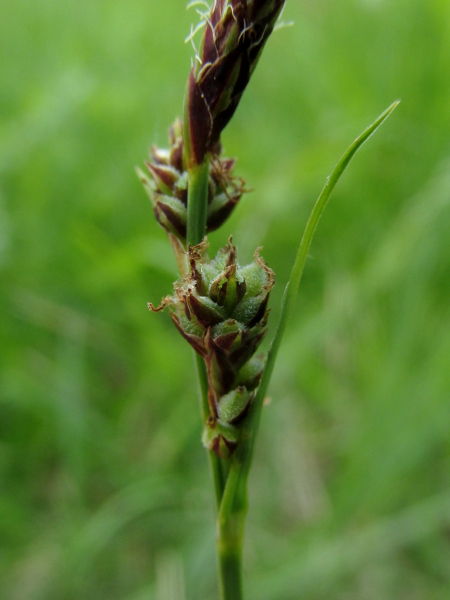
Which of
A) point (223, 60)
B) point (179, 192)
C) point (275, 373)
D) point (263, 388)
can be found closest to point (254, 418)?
point (263, 388)

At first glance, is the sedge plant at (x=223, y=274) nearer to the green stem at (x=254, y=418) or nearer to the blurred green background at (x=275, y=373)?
Answer: the green stem at (x=254, y=418)

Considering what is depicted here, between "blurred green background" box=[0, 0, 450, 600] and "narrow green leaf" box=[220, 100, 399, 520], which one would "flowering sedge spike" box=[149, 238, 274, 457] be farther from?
"blurred green background" box=[0, 0, 450, 600]

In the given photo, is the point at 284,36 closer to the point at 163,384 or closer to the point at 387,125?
the point at 387,125

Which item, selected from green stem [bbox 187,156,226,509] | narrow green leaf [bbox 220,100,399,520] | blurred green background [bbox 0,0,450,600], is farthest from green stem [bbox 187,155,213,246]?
blurred green background [bbox 0,0,450,600]

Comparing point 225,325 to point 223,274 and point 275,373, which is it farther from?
point 275,373

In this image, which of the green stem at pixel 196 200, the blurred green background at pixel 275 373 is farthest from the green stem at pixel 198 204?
the blurred green background at pixel 275 373

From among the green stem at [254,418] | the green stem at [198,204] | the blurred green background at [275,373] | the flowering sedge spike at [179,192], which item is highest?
the blurred green background at [275,373]
